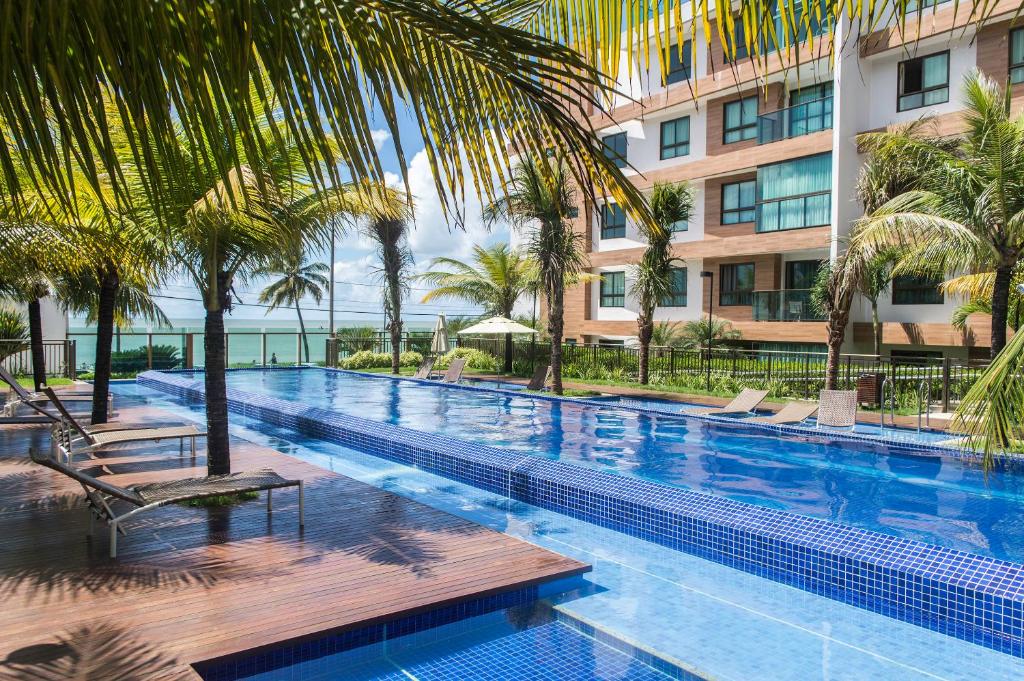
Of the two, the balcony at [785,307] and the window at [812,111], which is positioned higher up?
the window at [812,111]

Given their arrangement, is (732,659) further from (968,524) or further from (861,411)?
(861,411)

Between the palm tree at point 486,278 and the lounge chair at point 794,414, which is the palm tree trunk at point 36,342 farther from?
the palm tree at point 486,278

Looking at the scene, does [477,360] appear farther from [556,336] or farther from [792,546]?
[792,546]

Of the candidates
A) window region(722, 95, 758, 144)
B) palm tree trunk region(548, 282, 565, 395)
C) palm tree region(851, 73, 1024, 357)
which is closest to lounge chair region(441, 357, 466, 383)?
palm tree trunk region(548, 282, 565, 395)

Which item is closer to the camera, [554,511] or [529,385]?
[554,511]

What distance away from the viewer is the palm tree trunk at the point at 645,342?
20.5 m

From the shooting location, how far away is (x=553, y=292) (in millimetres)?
19516

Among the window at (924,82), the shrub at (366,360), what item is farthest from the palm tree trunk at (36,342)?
the window at (924,82)

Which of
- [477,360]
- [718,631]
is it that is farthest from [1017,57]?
[718,631]

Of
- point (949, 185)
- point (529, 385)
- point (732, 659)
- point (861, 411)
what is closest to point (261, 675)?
point (732, 659)

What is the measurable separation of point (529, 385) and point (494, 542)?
1347 cm

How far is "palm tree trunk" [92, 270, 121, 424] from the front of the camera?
1106 centimetres

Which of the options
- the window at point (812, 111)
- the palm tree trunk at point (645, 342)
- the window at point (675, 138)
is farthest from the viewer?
the window at point (675, 138)

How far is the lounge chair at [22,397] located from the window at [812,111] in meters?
20.1
